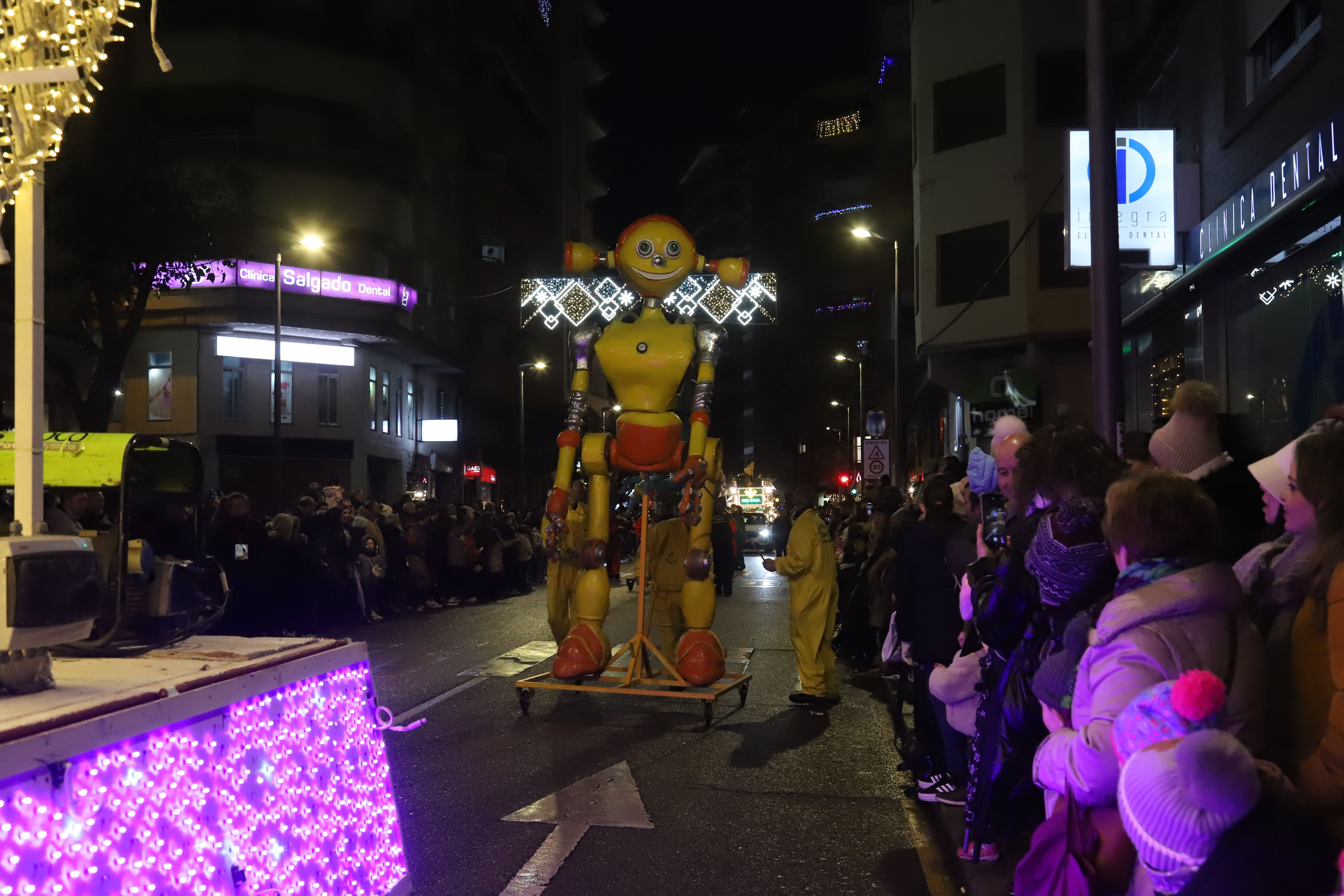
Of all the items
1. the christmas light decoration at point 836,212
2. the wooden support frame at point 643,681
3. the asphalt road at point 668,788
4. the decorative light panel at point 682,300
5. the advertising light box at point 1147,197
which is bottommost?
the asphalt road at point 668,788

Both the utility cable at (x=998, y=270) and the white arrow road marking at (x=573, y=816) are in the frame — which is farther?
the utility cable at (x=998, y=270)

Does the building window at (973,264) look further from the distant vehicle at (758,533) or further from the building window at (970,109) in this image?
the distant vehicle at (758,533)

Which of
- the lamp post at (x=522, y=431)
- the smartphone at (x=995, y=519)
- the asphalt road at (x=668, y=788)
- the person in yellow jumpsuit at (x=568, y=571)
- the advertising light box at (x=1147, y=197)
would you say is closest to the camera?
the smartphone at (x=995, y=519)

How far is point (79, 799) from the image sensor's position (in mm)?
2404

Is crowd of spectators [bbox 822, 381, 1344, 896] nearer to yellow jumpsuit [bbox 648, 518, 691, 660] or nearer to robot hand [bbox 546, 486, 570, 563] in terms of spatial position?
robot hand [bbox 546, 486, 570, 563]

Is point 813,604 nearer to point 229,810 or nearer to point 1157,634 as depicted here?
point 1157,634

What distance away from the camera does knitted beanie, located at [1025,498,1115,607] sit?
11.8 feet

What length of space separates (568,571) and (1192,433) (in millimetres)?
5939

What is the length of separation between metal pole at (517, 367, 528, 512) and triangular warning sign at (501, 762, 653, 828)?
1447 inches

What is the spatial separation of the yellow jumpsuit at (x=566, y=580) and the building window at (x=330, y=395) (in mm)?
26590

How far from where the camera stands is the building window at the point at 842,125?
91.4 metres

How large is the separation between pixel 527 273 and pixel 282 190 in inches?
691

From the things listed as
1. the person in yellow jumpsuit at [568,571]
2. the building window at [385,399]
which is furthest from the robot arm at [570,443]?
the building window at [385,399]

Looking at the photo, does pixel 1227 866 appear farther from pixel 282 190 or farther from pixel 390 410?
pixel 390 410
